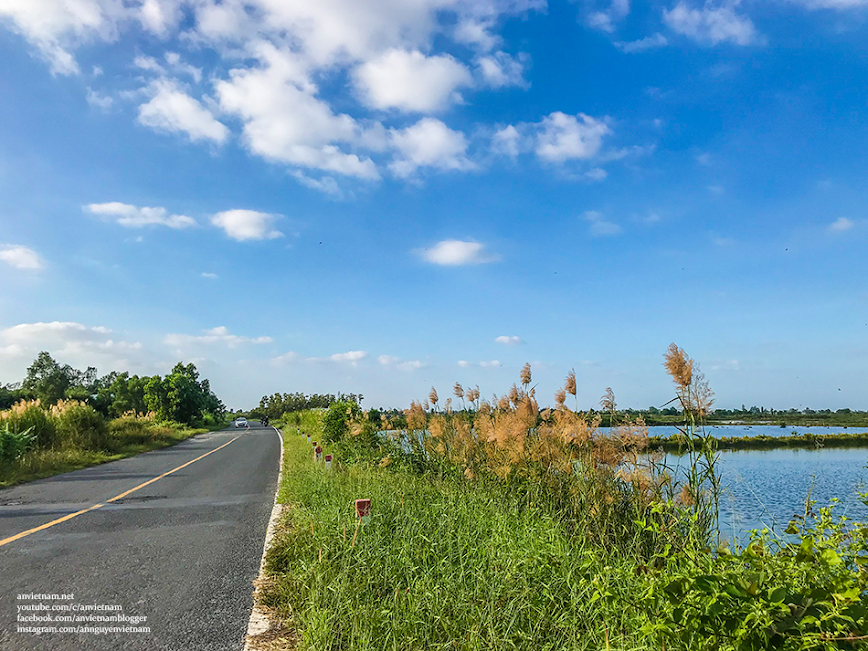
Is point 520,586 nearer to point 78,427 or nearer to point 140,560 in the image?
point 140,560

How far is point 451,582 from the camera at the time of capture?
4.51 metres

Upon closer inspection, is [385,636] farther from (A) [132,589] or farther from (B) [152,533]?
(B) [152,533]

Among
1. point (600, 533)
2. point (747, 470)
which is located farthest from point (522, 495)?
point (747, 470)

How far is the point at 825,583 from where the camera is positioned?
2654 millimetres

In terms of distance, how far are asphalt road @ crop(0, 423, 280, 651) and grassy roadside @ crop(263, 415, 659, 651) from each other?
0.63 meters

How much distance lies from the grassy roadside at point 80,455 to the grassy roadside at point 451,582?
12.4m

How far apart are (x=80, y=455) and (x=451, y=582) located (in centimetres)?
1977

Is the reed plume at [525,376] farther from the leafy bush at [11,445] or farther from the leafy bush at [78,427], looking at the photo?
the leafy bush at [78,427]

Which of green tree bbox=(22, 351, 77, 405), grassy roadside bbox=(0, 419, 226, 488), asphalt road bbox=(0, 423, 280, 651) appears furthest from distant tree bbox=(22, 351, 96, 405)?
asphalt road bbox=(0, 423, 280, 651)

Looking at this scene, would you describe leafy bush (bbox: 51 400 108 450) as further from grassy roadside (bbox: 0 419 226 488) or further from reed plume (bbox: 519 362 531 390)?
reed plume (bbox: 519 362 531 390)

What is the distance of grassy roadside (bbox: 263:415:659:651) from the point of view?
380cm

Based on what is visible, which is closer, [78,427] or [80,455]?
[80,455]

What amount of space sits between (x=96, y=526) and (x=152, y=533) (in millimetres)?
1226

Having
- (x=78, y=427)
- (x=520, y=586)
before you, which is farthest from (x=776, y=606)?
(x=78, y=427)
